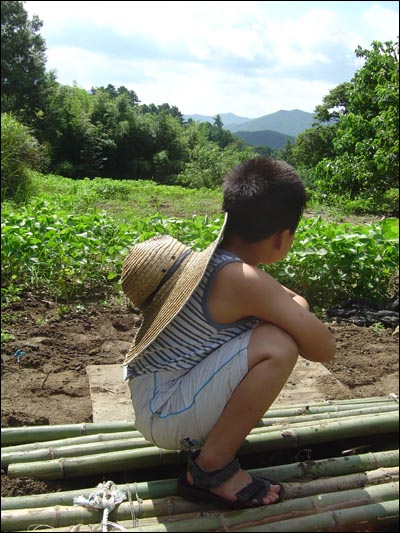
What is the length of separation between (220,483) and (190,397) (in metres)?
0.26

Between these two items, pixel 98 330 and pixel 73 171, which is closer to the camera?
pixel 98 330

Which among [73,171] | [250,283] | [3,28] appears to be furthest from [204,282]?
[73,171]

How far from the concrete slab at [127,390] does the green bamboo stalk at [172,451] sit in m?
0.53

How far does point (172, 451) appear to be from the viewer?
2.21 meters

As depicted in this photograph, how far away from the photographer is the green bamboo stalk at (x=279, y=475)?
193 cm

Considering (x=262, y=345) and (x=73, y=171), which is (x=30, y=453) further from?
(x=73, y=171)

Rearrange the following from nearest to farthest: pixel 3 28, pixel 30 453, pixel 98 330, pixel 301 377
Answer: pixel 30 453 → pixel 301 377 → pixel 98 330 → pixel 3 28

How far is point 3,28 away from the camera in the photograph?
15.8 meters

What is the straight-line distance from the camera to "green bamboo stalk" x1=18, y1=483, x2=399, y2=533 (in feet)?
5.79

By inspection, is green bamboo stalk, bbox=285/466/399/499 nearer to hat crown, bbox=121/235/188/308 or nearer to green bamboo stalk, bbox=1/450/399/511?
→ green bamboo stalk, bbox=1/450/399/511

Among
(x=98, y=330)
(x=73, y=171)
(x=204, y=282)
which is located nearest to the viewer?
(x=204, y=282)

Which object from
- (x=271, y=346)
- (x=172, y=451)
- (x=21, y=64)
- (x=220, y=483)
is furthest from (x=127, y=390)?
(x=21, y=64)

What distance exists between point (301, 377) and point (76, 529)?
1748mm

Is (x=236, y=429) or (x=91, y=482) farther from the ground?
(x=236, y=429)
